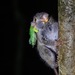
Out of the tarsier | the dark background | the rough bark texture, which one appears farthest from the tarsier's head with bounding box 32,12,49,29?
the dark background

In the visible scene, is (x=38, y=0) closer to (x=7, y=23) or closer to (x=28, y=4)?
(x=28, y=4)

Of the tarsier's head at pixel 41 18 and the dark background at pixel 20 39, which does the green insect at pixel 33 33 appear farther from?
the dark background at pixel 20 39

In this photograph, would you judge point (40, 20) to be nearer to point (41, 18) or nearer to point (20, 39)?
point (41, 18)

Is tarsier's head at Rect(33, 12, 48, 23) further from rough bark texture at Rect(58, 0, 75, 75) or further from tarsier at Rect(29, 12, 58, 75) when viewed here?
rough bark texture at Rect(58, 0, 75, 75)

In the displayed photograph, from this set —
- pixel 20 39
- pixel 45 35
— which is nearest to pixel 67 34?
pixel 45 35

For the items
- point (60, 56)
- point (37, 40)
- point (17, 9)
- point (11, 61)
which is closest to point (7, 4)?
point (17, 9)

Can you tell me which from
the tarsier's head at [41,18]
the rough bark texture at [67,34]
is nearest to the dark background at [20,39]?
the tarsier's head at [41,18]
